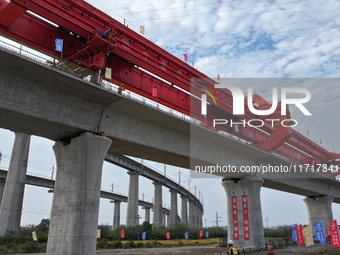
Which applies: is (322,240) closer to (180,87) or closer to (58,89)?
(180,87)

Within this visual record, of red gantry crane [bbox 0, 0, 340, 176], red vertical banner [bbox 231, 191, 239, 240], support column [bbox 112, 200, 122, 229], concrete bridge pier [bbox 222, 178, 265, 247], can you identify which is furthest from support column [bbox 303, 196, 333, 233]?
support column [bbox 112, 200, 122, 229]

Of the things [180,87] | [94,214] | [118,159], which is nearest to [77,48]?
[180,87]

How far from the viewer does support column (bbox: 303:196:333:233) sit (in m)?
49.5

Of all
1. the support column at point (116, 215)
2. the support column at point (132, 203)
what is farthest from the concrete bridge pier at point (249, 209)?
the support column at point (116, 215)

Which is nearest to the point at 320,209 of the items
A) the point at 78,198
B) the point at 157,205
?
the point at 157,205

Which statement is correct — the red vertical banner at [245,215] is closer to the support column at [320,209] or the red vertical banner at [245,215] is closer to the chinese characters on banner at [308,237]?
the chinese characters on banner at [308,237]

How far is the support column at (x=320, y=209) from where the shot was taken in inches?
1950

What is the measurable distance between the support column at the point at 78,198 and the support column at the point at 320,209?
4473 cm

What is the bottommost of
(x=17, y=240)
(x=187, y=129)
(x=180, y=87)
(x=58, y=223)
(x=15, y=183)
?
(x=17, y=240)

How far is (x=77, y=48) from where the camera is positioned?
19.3m

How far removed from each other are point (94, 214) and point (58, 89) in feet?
24.2

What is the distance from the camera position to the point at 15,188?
1455 inches

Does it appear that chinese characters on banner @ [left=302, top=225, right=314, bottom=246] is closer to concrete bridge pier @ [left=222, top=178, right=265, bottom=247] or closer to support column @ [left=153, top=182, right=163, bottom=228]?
Answer: concrete bridge pier @ [left=222, top=178, right=265, bottom=247]

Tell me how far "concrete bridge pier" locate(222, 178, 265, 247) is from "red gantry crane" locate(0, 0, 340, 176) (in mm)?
6998
